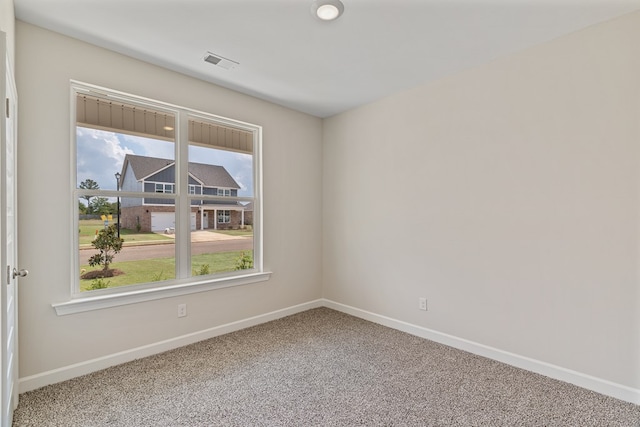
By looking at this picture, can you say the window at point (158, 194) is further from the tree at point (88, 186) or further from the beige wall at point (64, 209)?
the beige wall at point (64, 209)

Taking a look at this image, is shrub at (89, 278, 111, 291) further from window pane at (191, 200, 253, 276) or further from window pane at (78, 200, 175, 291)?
window pane at (191, 200, 253, 276)

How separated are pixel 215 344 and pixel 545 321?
2.77 m

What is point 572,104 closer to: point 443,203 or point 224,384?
point 443,203

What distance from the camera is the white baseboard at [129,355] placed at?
2.22 m

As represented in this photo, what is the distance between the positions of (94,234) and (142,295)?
2.05 feet

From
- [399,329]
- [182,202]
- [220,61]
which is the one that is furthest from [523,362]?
[220,61]

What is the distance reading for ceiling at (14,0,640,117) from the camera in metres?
2.01

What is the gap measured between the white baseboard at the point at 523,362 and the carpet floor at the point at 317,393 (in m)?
A: 0.06

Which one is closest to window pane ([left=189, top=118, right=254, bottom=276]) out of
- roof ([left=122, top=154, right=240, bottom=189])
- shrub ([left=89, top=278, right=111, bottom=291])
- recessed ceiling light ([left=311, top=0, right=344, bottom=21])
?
roof ([left=122, top=154, right=240, bottom=189])

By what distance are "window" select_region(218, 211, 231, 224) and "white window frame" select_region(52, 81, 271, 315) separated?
218 millimetres

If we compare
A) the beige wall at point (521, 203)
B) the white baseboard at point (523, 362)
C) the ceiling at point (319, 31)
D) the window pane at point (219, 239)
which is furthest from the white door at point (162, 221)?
the white baseboard at point (523, 362)

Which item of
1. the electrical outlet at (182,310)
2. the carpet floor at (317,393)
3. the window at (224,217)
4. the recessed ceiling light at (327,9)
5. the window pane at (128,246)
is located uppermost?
the recessed ceiling light at (327,9)

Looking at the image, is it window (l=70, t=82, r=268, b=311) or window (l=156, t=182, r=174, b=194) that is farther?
window (l=156, t=182, r=174, b=194)

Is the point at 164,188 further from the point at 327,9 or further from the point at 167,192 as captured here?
the point at 327,9
